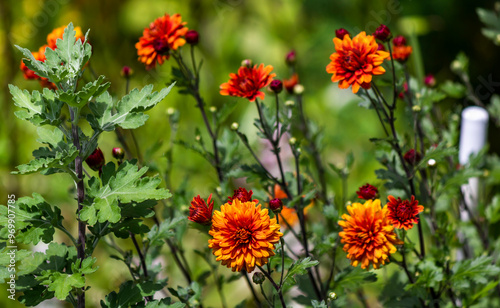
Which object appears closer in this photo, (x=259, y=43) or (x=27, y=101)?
(x=27, y=101)

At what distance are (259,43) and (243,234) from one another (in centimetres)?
181

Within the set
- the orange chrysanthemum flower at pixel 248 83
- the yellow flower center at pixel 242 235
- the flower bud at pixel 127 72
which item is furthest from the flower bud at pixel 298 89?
the yellow flower center at pixel 242 235

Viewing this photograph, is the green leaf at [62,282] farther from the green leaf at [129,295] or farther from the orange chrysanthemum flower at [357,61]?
the orange chrysanthemum flower at [357,61]

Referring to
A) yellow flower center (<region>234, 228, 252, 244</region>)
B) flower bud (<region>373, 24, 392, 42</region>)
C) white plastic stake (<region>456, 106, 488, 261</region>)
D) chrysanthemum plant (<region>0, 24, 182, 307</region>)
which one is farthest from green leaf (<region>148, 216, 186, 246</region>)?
white plastic stake (<region>456, 106, 488, 261</region>)

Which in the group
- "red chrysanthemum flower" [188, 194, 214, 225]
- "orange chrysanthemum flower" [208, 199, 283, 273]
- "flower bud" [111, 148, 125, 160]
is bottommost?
"orange chrysanthemum flower" [208, 199, 283, 273]

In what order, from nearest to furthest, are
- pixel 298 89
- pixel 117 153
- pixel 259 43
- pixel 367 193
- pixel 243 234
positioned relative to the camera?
pixel 243 234 < pixel 367 193 < pixel 117 153 < pixel 298 89 < pixel 259 43

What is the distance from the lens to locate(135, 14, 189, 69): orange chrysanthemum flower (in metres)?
0.82

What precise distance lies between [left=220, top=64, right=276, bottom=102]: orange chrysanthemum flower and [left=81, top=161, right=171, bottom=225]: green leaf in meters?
0.19

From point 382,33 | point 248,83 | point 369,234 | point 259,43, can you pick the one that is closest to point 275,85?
point 248,83

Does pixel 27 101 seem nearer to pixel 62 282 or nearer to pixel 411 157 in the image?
pixel 62 282

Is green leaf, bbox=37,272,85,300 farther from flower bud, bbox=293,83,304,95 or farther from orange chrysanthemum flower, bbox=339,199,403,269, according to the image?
flower bud, bbox=293,83,304,95

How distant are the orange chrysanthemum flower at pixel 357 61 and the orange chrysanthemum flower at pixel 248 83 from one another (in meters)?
0.11

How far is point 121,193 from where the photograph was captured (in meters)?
0.62

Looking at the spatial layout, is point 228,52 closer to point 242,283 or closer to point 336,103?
point 336,103
